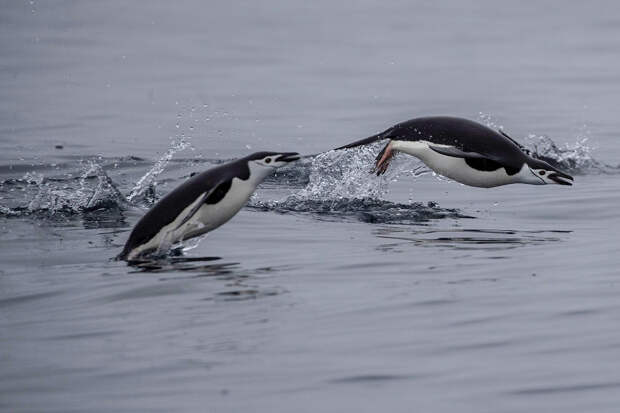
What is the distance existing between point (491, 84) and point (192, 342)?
14.5 meters

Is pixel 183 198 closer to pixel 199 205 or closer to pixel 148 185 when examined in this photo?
pixel 199 205

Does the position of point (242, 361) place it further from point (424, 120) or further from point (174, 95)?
point (174, 95)

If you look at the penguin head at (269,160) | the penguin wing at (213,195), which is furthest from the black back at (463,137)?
the penguin wing at (213,195)

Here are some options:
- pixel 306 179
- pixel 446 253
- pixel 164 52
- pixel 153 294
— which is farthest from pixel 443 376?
pixel 164 52

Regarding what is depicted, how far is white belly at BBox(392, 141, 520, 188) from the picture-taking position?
32.8 ft

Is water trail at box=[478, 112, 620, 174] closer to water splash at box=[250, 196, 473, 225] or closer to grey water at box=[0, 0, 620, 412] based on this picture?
grey water at box=[0, 0, 620, 412]

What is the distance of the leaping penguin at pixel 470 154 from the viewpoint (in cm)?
996

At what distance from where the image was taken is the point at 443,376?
5.32m

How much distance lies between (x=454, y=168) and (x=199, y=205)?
2.68 m

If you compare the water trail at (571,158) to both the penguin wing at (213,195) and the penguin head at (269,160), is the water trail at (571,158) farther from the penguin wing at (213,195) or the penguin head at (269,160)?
the penguin wing at (213,195)

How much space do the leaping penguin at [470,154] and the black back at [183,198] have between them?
6.69 ft

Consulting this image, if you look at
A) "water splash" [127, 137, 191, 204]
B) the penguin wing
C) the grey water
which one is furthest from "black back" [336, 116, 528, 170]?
the penguin wing

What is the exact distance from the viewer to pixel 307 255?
8.11 meters

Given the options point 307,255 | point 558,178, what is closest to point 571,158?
point 558,178
